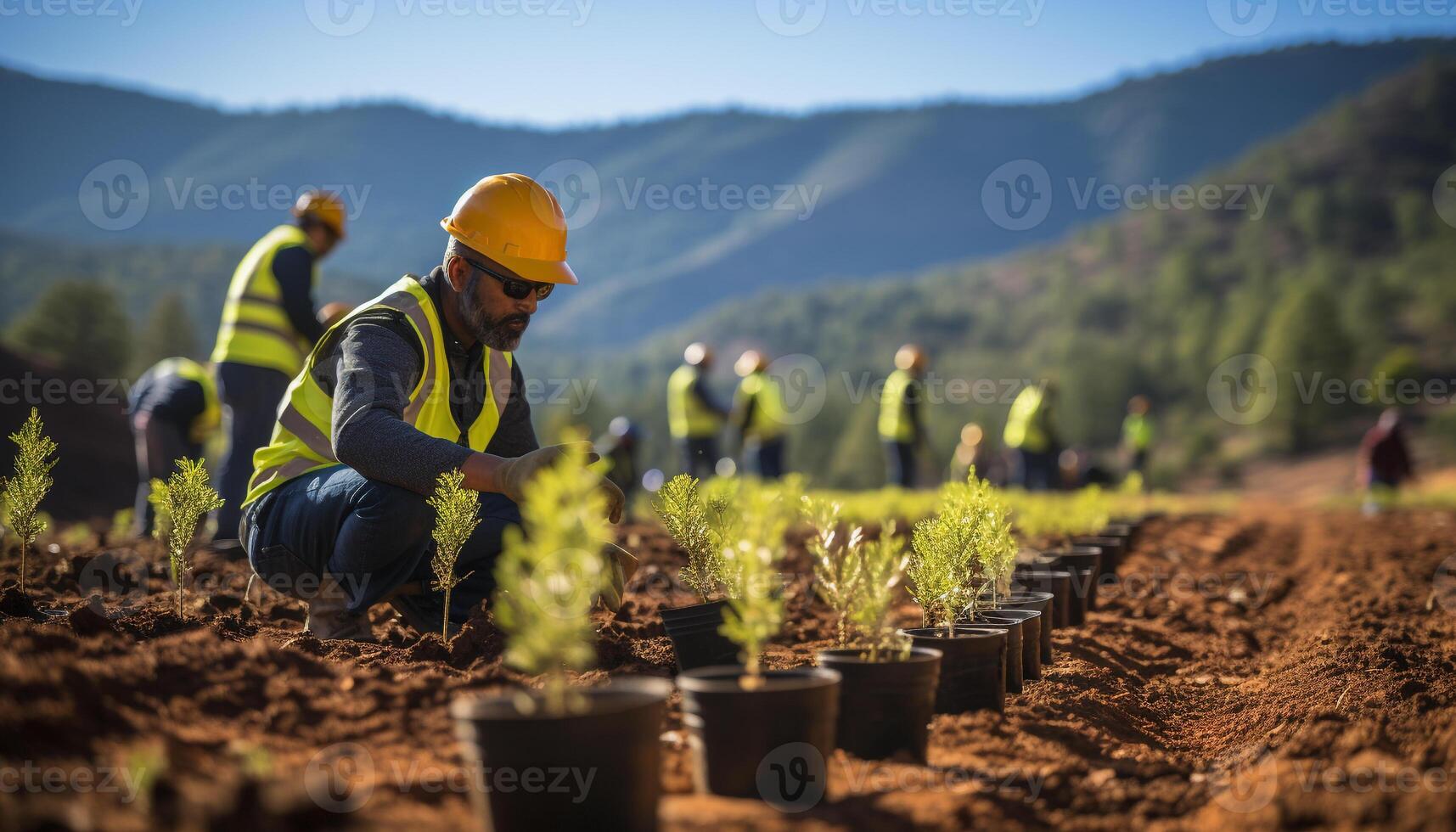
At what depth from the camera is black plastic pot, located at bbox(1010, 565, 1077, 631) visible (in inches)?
204

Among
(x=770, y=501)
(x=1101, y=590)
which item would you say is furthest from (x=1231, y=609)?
(x=770, y=501)

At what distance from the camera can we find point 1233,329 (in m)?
72.0

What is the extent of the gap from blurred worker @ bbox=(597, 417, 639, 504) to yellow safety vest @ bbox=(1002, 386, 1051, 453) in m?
5.74

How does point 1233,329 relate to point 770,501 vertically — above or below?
above

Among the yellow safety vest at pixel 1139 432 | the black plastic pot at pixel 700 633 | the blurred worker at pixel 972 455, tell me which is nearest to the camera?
the black plastic pot at pixel 700 633

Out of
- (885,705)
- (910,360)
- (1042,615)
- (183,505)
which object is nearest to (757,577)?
(885,705)

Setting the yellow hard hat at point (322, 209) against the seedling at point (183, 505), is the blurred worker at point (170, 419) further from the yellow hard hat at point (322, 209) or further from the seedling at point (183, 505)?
the seedling at point (183, 505)

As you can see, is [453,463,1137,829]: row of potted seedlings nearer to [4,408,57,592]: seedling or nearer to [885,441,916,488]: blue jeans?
[4,408,57,592]: seedling

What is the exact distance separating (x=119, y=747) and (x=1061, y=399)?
80.7 metres

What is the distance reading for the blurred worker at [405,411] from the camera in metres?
3.43

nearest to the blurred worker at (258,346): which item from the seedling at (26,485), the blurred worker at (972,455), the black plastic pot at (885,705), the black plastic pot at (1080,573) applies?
the seedling at (26,485)

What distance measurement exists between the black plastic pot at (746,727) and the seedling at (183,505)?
2254 mm

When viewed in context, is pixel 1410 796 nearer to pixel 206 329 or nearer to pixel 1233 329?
pixel 1233 329

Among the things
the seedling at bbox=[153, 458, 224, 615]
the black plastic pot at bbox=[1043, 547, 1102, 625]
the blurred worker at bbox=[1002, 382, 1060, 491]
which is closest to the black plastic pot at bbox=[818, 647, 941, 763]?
the seedling at bbox=[153, 458, 224, 615]
